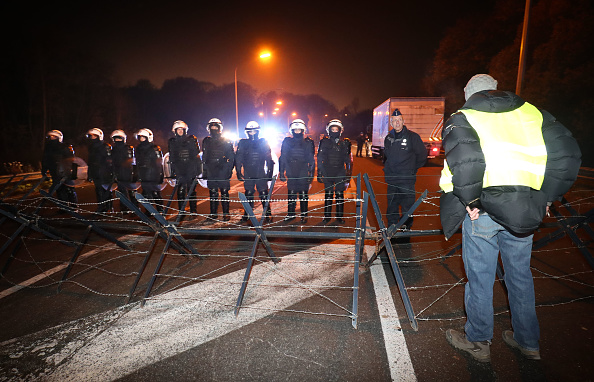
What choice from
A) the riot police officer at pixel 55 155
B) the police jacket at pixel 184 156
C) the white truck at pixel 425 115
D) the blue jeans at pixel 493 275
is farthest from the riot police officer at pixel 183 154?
the white truck at pixel 425 115

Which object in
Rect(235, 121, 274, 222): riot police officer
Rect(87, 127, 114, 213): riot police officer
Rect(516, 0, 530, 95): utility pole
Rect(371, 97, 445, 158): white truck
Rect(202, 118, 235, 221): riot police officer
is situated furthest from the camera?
Rect(371, 97, 445, 158): white truck

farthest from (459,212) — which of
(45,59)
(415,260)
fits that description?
(45,59)

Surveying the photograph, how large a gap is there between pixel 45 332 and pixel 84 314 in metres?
0.38

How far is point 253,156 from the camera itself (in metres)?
7.35

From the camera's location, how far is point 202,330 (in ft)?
10.8

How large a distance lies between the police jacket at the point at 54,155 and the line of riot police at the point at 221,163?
2 centimetres

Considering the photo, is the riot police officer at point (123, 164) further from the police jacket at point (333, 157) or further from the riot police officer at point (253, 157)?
the police jacket at point (333, 157)

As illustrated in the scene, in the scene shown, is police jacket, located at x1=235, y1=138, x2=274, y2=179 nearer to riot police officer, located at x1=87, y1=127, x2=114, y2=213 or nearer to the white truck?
riot police officer, located at x1=87, y1=127, x2=114, y2=213

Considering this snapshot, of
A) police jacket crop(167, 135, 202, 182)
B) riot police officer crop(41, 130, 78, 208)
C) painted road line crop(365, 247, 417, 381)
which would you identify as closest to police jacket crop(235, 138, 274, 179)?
police jacket crop(167, 135, 202, 182)

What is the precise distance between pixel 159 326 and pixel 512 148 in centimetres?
357

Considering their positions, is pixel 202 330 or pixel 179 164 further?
pixel 179 164

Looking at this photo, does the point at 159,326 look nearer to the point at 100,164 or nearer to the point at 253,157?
the point at 253,157

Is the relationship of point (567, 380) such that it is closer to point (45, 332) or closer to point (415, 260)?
point (415, 260)

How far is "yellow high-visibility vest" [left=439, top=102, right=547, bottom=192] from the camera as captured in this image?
2.40 meters
